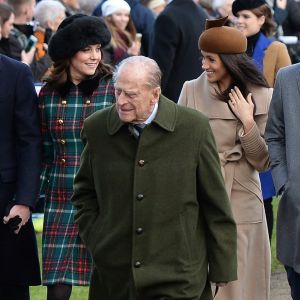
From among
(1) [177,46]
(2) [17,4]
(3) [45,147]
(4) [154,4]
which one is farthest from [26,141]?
(4) [154,4]

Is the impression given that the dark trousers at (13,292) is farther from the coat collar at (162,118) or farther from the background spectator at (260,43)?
the background spectator at (260,43)

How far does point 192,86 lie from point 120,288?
1.92m

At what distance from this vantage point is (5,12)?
10.9 meters

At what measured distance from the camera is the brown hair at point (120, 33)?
11.9 meters

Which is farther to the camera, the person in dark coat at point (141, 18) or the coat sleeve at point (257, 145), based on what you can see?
the person in dark coat at point (141, 18)

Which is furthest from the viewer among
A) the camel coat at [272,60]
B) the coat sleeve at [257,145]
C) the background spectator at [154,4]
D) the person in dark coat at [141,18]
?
the background spectator at [154,4]

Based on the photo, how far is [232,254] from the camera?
5.46 meters

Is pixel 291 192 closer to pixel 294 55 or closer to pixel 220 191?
pixel 220 191

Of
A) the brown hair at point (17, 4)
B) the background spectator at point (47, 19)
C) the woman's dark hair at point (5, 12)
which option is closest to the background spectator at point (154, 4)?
the background spectator at point (47, 19)

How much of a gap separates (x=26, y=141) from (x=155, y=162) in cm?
148

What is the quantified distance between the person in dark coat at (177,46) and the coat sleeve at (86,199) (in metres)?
4.25

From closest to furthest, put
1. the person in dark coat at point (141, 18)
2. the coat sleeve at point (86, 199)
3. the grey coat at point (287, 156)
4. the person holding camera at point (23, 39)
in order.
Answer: the coat sleeve at point (86, 199) → the grey coat at point (287, 156) → the person holding camera at point (23, 39) → the person in dark coat at point (141, 18)

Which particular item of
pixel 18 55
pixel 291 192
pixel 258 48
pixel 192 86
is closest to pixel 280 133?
pixel 291 192

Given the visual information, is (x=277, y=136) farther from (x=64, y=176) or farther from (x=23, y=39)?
(x=23, y=39)
